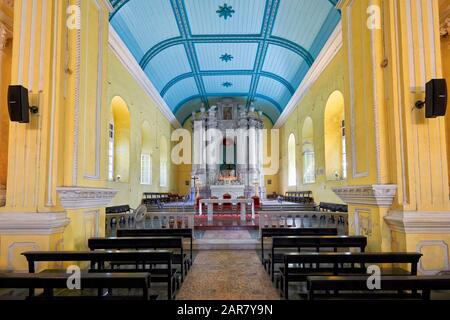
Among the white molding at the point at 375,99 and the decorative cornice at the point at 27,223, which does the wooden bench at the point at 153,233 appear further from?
the white molding at the point at 375,99

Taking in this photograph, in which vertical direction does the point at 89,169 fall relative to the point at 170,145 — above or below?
below

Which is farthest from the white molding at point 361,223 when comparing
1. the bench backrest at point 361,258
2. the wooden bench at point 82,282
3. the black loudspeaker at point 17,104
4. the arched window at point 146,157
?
the arched window at point 146,157

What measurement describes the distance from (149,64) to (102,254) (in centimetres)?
898

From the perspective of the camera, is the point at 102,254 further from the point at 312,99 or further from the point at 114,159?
the point at 312,99

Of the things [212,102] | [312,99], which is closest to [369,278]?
[312,99]

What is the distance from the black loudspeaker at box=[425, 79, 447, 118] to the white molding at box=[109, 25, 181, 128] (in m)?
6.90

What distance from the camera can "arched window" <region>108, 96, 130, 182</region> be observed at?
9.67 metres

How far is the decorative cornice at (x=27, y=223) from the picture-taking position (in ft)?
11.9

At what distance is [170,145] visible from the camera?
665 inches

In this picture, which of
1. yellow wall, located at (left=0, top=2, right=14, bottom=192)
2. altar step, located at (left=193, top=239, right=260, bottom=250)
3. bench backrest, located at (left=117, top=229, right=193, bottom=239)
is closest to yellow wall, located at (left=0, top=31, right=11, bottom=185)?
yellow wall, located at (left=0, top=2, right=14, bottom=192)

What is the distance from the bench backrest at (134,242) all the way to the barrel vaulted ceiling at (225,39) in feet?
19.4

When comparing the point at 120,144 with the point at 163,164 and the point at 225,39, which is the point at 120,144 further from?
the point at 163,164

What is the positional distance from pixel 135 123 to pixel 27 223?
22.9 ft

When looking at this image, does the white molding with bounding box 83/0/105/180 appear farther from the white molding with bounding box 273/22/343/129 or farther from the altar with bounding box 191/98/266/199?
the altar with bounding box 191/98/266/199
